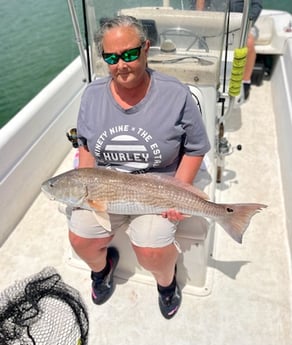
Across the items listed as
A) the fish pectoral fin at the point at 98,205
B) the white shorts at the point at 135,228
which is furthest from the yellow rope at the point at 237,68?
the fish pectoral fin at the point at 98,205

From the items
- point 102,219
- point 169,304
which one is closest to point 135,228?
point 102,219

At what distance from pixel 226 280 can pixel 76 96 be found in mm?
2276

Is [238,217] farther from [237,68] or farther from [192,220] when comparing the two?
[237,68]

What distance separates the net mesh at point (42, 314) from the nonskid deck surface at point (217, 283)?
3.3 inches

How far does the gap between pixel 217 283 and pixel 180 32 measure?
1.80 meters

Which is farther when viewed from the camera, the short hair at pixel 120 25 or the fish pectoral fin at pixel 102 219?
the fish pectoral fin at pixel 102 219

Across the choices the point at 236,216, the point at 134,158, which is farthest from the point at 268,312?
the point at 134,158

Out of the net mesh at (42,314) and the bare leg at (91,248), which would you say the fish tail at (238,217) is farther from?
the net mesh at (42,314)

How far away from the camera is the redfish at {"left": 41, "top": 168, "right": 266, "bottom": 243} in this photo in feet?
5.88

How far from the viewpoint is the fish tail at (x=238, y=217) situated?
5.83ft

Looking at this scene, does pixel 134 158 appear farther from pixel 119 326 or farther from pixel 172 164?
pixel 119 326

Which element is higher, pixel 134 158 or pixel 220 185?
pixel 134 158

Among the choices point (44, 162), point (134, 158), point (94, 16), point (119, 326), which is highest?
point (94, 16)

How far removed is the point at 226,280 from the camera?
92.5 inches
